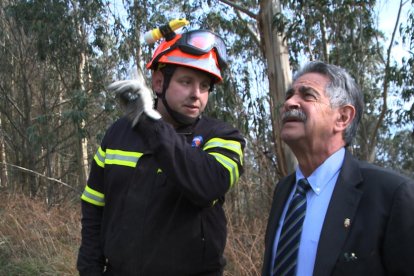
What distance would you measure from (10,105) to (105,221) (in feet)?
39.9

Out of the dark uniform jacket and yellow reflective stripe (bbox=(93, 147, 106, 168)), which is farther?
yellow reflective stripe (bbox=(93, 147, 106, 168))

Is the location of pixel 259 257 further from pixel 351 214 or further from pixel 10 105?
pixel 10 105

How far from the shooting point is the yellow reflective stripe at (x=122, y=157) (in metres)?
2.23

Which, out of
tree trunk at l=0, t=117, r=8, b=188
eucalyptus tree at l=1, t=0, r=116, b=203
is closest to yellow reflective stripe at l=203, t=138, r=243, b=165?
eucalyptus tree at l=1, t=0, r=116, b=203

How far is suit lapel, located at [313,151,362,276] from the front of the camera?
1.65 metres

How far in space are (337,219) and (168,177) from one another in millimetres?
713

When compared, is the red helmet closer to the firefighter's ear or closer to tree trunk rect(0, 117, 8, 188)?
the firefighter's ear

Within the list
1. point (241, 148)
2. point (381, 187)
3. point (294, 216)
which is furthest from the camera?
point (241, 148)

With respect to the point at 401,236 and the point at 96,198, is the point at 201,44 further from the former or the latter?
the point at 401,236

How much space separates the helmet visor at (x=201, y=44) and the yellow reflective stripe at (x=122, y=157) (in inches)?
21.8

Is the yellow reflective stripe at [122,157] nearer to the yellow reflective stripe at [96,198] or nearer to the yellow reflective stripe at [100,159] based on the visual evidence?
the yellow reflective stripe at [100,159]

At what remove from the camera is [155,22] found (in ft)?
33.5

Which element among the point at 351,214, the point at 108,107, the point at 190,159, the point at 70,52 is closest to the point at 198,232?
the point at 190,159

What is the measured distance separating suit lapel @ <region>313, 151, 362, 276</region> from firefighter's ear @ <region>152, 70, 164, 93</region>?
3.34ft
